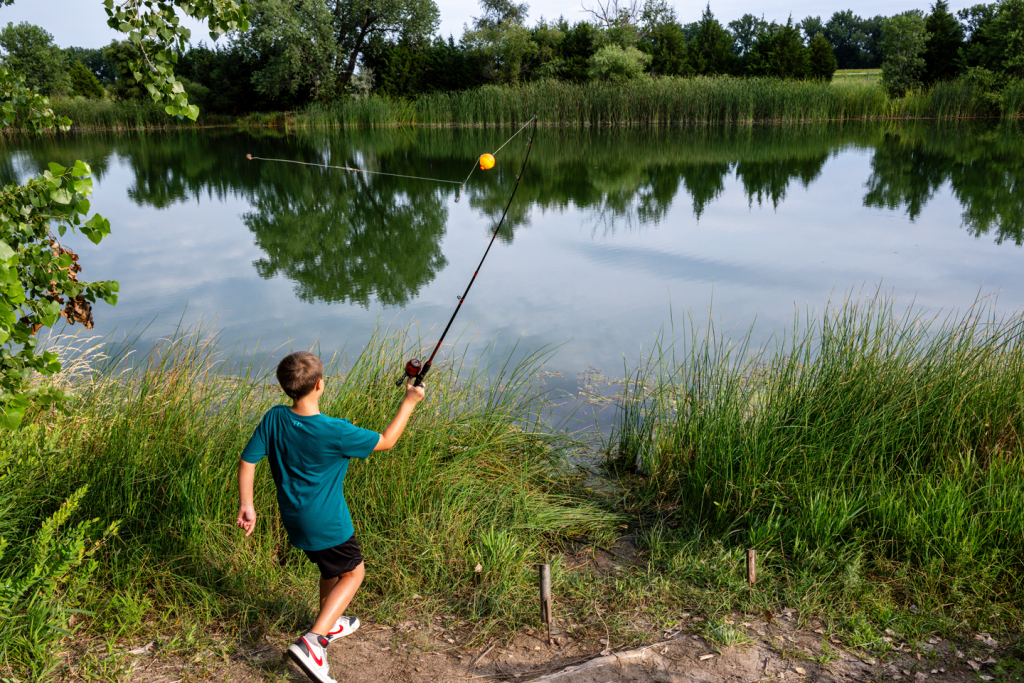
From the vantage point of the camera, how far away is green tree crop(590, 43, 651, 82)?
31797 mm

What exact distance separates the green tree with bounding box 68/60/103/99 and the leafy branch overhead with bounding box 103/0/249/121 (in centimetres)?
4410

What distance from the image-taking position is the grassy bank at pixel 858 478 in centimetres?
315

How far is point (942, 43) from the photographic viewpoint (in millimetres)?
33500

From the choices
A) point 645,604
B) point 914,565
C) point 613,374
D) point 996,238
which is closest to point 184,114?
point 645,604

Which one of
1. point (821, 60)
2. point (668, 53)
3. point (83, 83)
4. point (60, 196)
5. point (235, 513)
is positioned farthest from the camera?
point (83, 83)

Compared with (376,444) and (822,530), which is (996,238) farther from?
(376,444)

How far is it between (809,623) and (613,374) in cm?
337

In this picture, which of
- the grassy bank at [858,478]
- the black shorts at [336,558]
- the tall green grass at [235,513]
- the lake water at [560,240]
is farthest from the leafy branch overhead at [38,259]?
the grassy bank at [858,478]

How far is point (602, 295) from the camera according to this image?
8.71m

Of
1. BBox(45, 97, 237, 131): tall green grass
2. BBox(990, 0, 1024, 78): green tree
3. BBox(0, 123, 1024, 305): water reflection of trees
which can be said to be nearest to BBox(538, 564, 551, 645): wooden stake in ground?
BBox(0, 123, 1024, 305): water reflection of trees

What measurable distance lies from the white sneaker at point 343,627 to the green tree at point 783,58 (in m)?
38.1

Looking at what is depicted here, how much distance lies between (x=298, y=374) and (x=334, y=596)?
83cm

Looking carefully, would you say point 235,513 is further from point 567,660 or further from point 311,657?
point 567,660

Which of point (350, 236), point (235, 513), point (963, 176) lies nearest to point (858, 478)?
point (235, 513)
